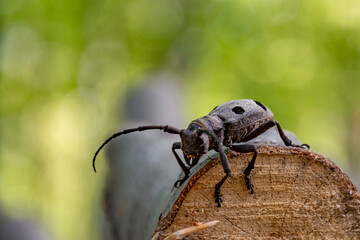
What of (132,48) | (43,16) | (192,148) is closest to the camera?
(192,148)

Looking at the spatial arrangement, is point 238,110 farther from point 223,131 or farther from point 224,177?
point 224,177

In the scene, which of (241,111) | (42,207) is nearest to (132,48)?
(42,207)

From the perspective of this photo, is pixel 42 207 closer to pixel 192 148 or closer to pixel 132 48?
pixel 132 48

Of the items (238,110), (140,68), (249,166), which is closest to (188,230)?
(249,166)

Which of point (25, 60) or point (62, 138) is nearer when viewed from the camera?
point (25, 60)

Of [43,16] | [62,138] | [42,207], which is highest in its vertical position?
[43,16]

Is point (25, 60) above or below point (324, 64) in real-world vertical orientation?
above

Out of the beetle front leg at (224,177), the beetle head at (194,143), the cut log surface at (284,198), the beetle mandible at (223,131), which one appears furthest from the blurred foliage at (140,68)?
the beetle front leg at (224,177)

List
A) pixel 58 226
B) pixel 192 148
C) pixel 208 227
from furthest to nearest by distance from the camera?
pixel 58 226 → pixel 192 148 → pixel 208 227
